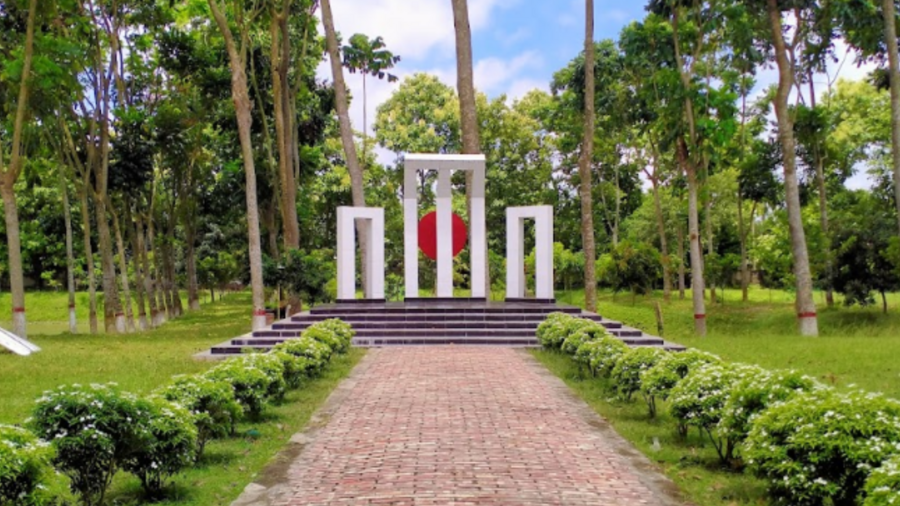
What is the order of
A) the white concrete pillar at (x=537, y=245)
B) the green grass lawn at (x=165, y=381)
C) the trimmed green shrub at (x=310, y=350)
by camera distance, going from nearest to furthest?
the green grass lawn at (x=165, y=381) < the trimmed green shrub at (x=310, y=350) < the white concrete pillar at (x=537, y=245)

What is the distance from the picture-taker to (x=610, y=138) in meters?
34.7

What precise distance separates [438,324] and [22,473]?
14352 mm

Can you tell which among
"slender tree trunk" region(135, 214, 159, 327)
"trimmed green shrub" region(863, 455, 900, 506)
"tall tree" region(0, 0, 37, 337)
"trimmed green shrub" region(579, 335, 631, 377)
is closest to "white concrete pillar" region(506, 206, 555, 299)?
"trimmed green shrub" region(579, 335, 631, 377)

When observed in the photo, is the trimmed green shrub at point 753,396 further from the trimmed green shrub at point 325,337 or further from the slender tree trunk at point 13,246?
the slender tree trunk at point 13,246

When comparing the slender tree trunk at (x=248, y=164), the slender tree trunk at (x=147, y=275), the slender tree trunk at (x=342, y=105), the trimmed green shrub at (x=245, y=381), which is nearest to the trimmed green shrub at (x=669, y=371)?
the trimmed green shrub at (x=245, y=381)

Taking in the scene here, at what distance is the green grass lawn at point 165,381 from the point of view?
631 centimetres

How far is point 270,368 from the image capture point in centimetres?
927

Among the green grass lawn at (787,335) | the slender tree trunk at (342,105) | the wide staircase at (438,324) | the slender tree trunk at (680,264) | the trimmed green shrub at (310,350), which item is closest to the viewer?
the trimmed green shrub at (310,350)

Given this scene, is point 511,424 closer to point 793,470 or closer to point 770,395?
point 770,395

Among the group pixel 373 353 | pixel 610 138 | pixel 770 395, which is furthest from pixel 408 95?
pixel 770 395

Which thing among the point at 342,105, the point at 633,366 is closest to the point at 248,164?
the point at 342,105

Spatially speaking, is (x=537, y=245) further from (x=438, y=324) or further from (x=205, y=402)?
(x=205, y=402)

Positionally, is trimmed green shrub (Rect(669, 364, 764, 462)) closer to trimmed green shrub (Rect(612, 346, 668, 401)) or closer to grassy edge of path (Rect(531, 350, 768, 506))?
grassy edge of path (Rect(531, 350, 768, 506))

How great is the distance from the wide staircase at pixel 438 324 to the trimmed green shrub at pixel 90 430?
37.0 feet
